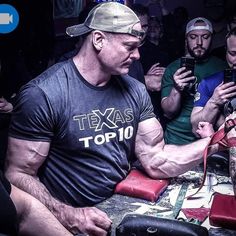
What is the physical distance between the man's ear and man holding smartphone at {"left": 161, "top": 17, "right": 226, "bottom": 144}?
0.97m

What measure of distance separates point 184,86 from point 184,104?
177 millimetres

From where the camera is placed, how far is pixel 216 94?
8.46ft

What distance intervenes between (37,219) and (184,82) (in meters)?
1.60

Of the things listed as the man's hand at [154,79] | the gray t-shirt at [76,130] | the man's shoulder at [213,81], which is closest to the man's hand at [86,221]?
the gray t-shirt at [76,130]

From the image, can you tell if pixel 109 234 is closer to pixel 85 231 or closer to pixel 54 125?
pixel 85 231

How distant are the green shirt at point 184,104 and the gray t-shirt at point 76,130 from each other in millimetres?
1016

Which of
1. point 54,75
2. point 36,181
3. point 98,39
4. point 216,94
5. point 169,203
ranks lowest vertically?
point 169,203

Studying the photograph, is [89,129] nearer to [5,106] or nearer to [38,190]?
[38,190]

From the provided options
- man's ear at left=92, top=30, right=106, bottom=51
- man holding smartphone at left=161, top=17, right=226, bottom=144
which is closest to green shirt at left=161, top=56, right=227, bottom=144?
man holding smartphone at left=161, top=17, right=226, bottom=144

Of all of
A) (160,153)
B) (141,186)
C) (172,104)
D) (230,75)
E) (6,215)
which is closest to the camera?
(6,215)

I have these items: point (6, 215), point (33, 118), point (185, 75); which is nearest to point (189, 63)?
point (185, 75)

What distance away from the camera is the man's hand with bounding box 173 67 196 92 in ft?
9.25

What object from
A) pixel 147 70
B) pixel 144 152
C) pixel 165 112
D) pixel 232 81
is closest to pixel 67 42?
pixel 147 70

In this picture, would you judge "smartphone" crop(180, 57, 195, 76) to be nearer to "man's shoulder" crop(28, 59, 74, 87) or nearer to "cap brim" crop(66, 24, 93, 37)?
"cap brim" crop(66, 24, 93, 37)
